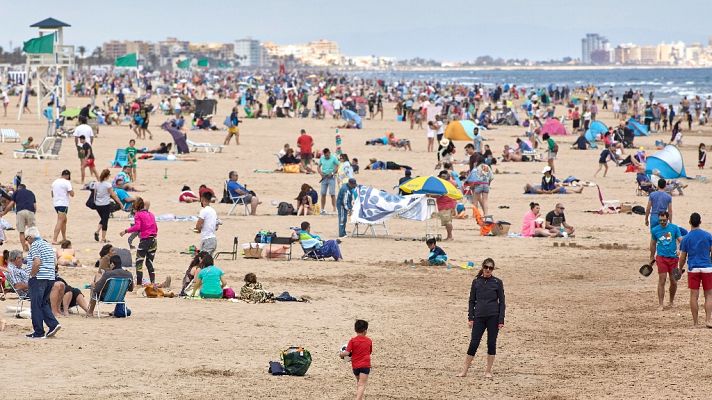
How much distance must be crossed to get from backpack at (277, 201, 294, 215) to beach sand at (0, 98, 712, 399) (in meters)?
0.24

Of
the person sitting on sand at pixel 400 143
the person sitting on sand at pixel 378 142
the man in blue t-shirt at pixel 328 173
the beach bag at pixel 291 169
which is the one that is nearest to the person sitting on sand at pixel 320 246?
the man in blue t-shirt at pixel 328 173

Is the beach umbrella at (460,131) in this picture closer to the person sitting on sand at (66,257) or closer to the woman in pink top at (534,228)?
the woman in pink top at (534,228)

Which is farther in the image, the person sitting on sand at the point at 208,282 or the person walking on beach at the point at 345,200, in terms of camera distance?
the person walking on beach at the point at 345,200

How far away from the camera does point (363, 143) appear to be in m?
41.6

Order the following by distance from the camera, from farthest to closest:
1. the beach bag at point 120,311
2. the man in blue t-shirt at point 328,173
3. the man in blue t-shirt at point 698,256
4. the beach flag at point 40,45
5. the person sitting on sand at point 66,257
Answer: the beach flag at point 40,45 < the man in blue t-shirt at point 328,173 < the person sitting on sand at point 66,257 < the beach bag at point 120,311 < the man in blue t-shirt at point 698,256

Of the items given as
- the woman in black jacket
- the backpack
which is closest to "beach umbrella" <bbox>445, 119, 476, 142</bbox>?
the backpack

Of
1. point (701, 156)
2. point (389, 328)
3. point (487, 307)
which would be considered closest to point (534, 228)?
point (389, 328)

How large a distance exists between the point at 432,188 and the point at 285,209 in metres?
3.80

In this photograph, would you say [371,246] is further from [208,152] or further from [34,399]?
[208,152]

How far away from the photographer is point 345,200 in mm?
20875

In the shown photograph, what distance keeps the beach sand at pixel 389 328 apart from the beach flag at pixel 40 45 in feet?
88.2

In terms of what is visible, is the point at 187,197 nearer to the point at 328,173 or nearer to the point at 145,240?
the point at 328,173

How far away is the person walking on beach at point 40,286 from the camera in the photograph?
12.3 metres

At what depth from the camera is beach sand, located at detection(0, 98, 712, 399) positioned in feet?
36.6
